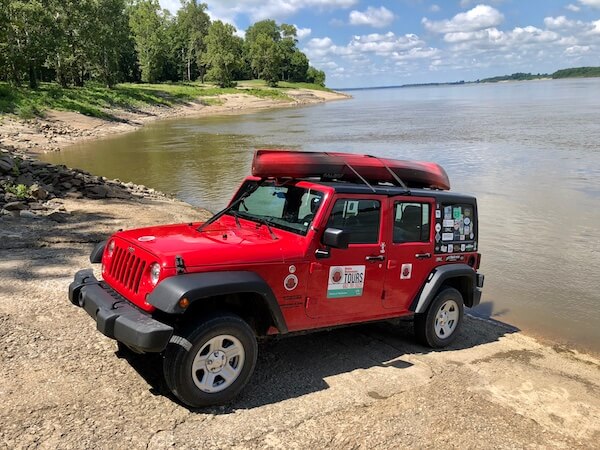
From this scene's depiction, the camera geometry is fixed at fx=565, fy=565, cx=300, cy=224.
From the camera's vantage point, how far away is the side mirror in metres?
4.96

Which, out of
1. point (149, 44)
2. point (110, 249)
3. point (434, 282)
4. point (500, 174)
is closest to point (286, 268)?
point (110, 249)

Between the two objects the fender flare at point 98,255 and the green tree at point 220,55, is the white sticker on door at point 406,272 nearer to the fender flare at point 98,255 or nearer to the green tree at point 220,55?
the fender flare at point 98,255

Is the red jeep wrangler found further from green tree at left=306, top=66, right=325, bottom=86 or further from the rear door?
green tree at left=306, top=66, right=325, bottom=86

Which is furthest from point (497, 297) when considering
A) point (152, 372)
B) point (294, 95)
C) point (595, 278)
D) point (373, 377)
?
point (294, 95)

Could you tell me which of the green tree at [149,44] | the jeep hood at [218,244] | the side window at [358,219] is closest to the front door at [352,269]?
the side window at [358,219]

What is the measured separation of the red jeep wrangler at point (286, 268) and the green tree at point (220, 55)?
308 ft

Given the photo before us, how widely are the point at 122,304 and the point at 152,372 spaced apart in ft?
2.76

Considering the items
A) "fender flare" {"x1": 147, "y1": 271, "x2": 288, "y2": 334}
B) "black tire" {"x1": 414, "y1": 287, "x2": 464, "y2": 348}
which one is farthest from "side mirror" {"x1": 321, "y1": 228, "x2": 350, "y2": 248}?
"black tire" {"x1": 414, "y1": 287, "x2": 464, "y2": 348}

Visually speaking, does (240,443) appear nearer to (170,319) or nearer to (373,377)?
(170,319)

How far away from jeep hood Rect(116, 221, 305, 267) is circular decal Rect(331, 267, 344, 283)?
47 cm

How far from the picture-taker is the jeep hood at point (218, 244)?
14.7ft

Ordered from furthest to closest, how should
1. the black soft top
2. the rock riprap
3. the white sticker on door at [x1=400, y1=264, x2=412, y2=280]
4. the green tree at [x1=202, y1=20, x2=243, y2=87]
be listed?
the green tree at [x1=202, y1=20, x2=243, y2=87] < the rock riprap < the white sticker on door at [x1=400, y1=264, x2=412, y2=280] < the black soft top

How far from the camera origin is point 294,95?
10638cm

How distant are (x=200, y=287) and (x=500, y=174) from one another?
20.2 m
